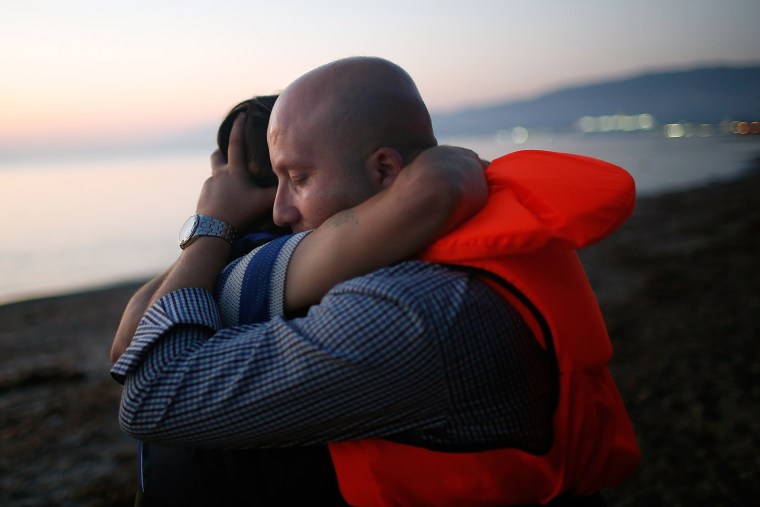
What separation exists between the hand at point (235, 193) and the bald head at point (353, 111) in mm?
391

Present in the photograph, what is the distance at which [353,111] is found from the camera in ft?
4.91

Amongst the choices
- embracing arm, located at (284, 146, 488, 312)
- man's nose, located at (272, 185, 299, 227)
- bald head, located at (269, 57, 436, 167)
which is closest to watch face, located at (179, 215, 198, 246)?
man's nose, located at (272, 185, 299, 227)

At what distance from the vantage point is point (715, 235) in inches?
424

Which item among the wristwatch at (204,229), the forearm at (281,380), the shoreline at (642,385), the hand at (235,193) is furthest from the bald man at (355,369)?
the shoreline at (642,385)

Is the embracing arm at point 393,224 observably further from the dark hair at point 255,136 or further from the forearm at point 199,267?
the dark hair at point 255,136

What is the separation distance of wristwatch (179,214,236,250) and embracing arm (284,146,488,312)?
47cm

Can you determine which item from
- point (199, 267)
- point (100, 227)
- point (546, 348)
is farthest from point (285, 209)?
point (100, 227)

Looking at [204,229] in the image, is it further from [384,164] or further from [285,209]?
[384,164]

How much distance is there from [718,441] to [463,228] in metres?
3.27

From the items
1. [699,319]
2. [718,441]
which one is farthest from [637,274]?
[718,441]

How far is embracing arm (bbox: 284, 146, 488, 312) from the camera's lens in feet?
4.07

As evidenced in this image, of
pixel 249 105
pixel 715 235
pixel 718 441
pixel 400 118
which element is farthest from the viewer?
pixel 715 235

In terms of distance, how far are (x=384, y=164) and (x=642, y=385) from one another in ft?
12.9

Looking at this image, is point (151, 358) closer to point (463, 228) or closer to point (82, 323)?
point (463, 228)
